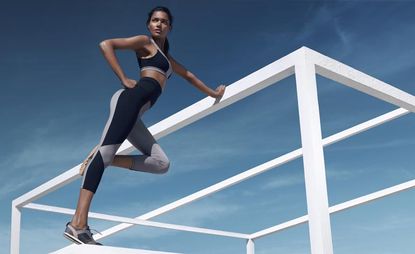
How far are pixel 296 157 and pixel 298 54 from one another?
237 centimetres

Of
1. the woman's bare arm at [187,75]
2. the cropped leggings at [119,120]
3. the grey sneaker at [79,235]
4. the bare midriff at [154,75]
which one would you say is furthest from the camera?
the woman's bare arm at [187,75]

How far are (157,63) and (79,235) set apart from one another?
1.08m

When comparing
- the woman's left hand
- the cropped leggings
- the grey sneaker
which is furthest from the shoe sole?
the woman's left hand

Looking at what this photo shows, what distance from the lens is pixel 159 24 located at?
3.30 m

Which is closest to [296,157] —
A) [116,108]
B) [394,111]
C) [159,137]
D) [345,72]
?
[394,111]

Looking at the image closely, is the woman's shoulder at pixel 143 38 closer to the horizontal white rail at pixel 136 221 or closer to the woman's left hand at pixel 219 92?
the woman's left hand at pixel 219 92

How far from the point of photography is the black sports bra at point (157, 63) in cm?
324

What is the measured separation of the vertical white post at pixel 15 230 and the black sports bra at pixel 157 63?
265cm

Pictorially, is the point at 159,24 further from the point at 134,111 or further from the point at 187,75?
the point at 134,111

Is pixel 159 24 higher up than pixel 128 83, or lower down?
higher up

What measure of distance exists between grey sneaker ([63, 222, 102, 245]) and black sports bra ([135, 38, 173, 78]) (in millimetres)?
999

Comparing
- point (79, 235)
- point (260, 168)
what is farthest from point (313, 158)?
point (260, 168)

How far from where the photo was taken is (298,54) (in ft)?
8.95

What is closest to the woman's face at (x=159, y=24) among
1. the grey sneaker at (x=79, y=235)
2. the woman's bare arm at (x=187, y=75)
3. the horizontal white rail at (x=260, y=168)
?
the woman's bare arm at (x=187, y=75)
